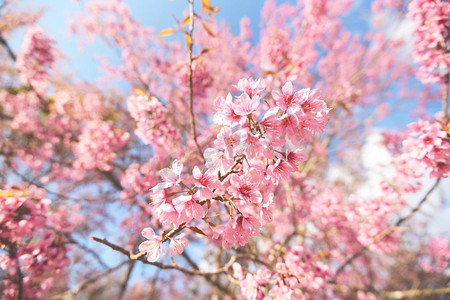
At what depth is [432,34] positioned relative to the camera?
94.0 inches

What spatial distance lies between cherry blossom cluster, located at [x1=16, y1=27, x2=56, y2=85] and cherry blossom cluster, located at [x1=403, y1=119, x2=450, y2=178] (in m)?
6.13

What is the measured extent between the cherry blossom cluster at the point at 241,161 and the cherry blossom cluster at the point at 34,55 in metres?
5.23

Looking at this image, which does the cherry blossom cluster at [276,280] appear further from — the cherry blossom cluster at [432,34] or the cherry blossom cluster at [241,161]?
the cherry blossom cluster at [432,34]

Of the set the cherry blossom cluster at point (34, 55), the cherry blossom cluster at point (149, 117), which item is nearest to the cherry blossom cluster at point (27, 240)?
the cherry blossom cluster at point (149, 117)

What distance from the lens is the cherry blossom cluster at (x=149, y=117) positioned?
2.78 metres

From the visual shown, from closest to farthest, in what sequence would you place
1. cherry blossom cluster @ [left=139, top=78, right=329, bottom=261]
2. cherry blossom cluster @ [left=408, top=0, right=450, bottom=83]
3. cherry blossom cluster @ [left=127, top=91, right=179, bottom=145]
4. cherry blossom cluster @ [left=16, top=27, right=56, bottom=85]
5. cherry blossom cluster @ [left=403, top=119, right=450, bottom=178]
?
1. cherry blossom cluster @ [left=139, top=78, right=329, bottom=261]
2. cherry blossom cluster @ [left=403, top=119, right=450, bottom=178]
3. cherry blossom cluster @ [left=408, top=0, right=450, bottom=83]
4. cherry blossom cluster @ [left=127, top=91, right=179, bottom=145]
5. cherry blossom cluster @ [left=16, top=27, right=56, bottom=85]

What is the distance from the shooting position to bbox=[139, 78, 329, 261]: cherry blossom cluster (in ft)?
3.71

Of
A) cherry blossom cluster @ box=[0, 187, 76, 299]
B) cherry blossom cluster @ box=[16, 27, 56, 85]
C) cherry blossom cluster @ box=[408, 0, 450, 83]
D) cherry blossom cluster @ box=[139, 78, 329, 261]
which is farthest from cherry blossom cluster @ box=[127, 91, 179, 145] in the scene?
cherry blossom cluster @ box=[16, 27, 56, 85]

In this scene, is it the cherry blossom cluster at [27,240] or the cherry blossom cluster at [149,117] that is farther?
the cherry blossom cluster at [149,117]

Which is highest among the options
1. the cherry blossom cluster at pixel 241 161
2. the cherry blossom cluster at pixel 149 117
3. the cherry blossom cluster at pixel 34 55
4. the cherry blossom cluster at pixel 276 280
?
the cherry blossom cluster at pixel 34 55

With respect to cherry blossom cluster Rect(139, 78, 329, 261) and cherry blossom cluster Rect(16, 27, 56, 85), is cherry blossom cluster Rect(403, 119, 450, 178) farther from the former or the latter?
cherry blossom cluster Rect(16, 27, 56, 85)

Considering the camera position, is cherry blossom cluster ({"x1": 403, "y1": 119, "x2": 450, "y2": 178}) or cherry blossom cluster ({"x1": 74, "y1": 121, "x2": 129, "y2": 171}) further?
cherry blossom cluster ({"x1": 74, "y1": 121, "x2": 129, "y2": 171})

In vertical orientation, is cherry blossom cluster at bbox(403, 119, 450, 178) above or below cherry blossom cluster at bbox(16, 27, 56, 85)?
below

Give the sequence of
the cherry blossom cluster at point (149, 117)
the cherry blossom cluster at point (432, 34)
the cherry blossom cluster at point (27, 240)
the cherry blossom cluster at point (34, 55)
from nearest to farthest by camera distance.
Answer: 1. the cherry blossom cluster at point (27, 240)
2. the cherry blossom cluster at point (432, 34)
3. the cherry blossom cluster at point (149, 117)
4. the cherry blossom cluster at point (34, 55)
